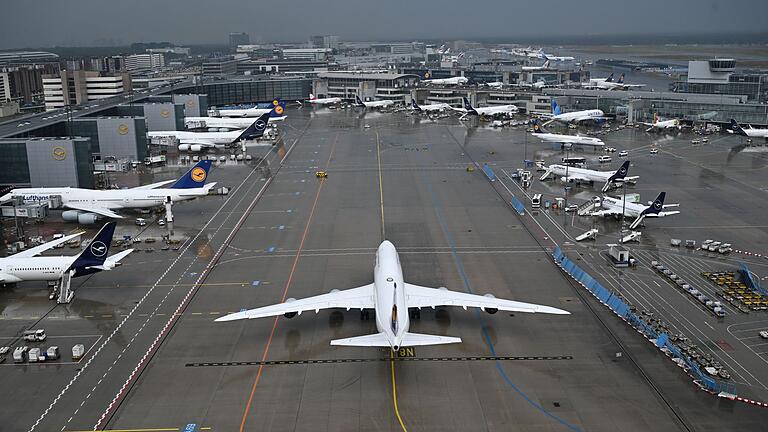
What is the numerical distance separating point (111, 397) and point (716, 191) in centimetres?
8524

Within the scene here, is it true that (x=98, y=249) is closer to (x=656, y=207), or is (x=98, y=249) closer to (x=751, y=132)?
(x=656, y=207)

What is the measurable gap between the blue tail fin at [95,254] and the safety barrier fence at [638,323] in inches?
1613

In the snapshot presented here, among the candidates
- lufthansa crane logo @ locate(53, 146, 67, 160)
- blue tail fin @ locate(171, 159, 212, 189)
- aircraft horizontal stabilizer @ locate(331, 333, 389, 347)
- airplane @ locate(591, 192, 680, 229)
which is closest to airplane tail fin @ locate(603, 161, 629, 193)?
airplane @ locate(591, 192, 680, 229)

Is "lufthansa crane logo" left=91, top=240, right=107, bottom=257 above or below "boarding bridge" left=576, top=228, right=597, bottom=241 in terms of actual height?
above

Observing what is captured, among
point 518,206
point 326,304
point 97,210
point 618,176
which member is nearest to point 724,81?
point 618,176

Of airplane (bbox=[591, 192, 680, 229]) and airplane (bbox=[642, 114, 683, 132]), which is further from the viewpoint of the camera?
airplane (bbox=[642, 114, 683, 132])

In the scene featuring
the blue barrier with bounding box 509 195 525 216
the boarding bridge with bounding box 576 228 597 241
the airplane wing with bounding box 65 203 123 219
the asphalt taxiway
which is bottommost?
the asphalt taxiway

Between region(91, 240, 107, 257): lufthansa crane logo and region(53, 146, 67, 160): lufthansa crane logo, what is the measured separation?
142 ft

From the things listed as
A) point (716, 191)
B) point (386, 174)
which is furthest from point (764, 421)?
point (386, 174)

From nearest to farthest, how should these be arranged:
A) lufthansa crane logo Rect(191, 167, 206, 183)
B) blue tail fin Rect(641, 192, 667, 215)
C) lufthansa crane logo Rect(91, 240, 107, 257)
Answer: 1. lufthansa crane logo Rect(91, 240, 107, 257)
2. blue tail fin Rect(641, 192, 667, 215)
3. lufthansa crane logo Rect(191, 167, 206, 183)

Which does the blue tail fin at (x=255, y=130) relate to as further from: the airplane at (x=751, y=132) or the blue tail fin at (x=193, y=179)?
the airplane at (x=751, y=132)

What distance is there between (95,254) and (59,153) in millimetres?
43783

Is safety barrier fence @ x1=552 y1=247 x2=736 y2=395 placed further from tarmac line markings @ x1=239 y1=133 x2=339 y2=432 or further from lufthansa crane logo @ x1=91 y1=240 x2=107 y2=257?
lufthansa crane logo @ x1=91 y1=240 x2=107 y2=257

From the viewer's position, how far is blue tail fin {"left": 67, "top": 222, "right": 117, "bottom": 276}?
54.5 meters
